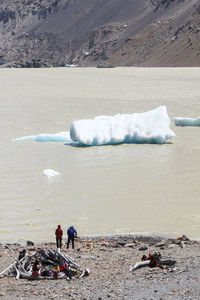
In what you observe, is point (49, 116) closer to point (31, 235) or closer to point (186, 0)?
point (31, 235)

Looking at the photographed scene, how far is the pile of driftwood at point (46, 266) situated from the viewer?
7809 mm

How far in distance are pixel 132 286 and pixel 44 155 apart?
39.8ft

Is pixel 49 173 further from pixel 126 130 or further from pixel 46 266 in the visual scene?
pixel 46 266

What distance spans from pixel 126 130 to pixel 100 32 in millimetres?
110841

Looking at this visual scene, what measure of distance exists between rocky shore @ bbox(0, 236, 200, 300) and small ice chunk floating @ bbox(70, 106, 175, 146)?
10.4m

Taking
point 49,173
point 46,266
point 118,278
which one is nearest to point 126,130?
point 49,173

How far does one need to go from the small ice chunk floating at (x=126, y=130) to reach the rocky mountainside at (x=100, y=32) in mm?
73572

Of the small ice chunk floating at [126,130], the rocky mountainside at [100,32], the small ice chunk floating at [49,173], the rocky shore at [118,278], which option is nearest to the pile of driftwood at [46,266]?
the rocky shore at [118,278]

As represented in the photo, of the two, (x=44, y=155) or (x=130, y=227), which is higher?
(x=44, y=155)

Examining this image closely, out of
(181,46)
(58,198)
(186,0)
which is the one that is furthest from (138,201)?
(186,0)

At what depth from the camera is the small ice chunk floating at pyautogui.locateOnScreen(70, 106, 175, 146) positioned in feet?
66.1

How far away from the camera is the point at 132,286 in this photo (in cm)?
716

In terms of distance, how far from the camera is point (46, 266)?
26.9 feet

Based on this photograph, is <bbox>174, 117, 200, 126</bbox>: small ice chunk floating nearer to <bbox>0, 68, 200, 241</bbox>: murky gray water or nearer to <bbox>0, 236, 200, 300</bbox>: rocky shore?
<bbox>0, 68, 200, 241</bbox>: murky gray water
